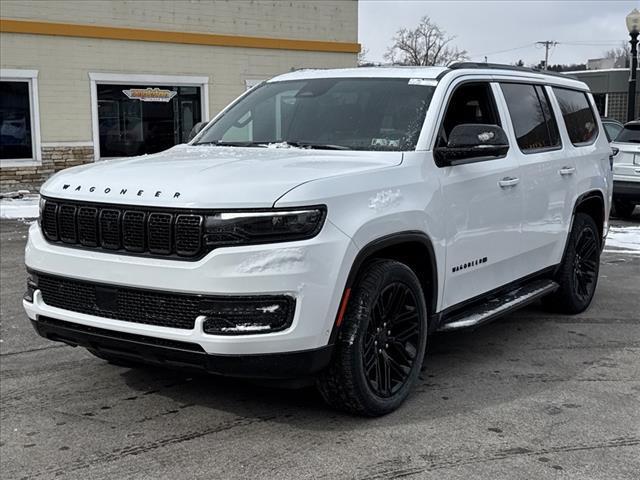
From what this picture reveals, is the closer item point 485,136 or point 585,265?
point 485,136

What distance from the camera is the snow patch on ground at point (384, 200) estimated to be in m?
4.16

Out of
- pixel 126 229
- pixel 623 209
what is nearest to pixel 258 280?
pixel 126 229

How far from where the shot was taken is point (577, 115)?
23.0 ft

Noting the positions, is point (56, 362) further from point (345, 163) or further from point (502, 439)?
point (502, 439)

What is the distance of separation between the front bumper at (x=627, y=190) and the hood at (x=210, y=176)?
9976mm

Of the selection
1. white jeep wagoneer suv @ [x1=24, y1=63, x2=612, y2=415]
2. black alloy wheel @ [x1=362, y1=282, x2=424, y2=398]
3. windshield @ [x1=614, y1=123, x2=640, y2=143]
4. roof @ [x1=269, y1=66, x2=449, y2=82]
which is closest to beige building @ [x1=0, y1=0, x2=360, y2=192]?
windshield @ [x1=614, y1=123, x2=640, y2=143]

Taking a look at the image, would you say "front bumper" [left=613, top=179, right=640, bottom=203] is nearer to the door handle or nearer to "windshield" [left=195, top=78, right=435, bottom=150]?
the door handle

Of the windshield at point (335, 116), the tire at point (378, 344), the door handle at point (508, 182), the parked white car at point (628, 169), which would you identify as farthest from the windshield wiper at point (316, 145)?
the parked white car at point (628, 169)

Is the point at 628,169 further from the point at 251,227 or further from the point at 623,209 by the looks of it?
the point at 251,227

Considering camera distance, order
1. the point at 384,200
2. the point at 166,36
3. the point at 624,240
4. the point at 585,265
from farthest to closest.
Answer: the point at 166,36 → the point at 624,240 → the point at 585,265 → the point at 384,200

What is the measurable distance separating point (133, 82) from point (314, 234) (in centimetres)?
1507

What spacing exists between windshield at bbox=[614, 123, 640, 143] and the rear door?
26.0 ft

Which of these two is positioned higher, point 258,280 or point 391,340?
point 258,280

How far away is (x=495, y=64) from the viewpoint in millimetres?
5977
